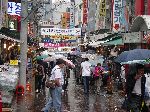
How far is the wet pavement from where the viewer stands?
15986 mm

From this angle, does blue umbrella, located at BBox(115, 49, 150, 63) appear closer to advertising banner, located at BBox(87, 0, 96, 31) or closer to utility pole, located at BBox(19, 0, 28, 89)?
utility pole, located at BBox(19, 0, 28, 89)

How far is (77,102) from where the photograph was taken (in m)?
18.1

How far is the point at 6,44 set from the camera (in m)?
38.4

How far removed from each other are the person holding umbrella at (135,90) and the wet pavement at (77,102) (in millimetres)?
4523

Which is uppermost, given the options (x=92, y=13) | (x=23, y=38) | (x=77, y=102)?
(x=92, y=13)

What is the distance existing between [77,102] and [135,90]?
6.99 m

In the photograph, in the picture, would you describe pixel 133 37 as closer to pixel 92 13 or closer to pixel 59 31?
pixel 59 31

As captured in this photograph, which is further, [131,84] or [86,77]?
[86,77]

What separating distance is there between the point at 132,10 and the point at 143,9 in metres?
3.34

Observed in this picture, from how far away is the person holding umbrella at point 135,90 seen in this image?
1122 centimetres

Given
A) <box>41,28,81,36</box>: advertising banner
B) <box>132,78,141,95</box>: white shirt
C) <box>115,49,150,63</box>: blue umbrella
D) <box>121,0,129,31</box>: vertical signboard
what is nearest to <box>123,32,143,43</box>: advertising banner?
<box>121,0,129,31</box>: vertical signboard

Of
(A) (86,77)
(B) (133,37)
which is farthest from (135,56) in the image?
(B) (133,37)

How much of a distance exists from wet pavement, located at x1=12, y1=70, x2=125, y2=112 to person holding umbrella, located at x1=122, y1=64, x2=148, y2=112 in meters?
4.52

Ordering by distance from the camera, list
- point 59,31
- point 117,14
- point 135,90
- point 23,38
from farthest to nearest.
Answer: point 59,31
point 117,14
point 23,38
point 135,90
